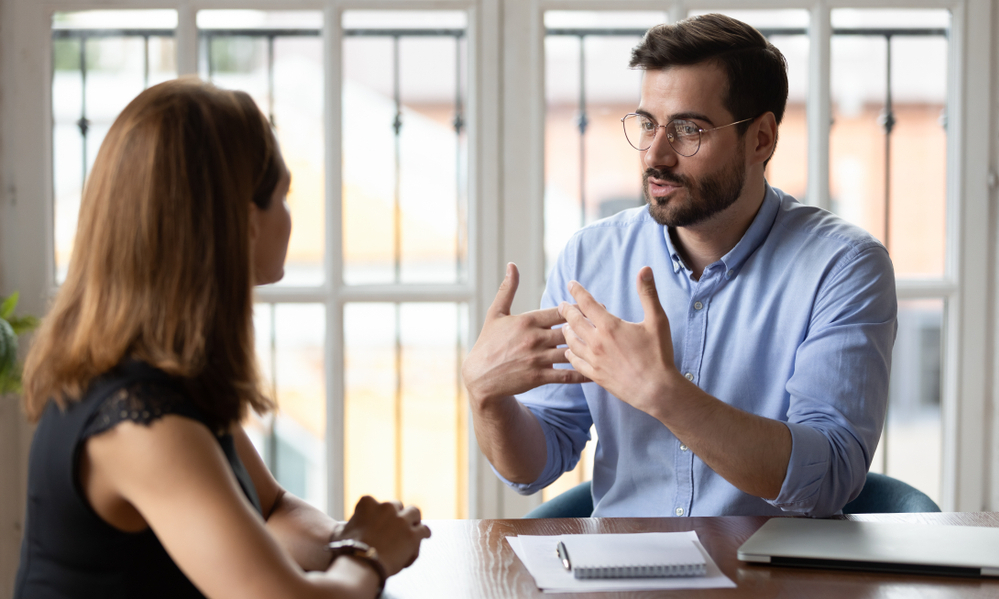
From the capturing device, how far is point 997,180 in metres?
2.41

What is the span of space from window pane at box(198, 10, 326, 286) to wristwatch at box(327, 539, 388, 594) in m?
1.52

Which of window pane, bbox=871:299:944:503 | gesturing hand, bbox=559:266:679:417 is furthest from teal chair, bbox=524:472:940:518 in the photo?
window pane, bbox=871:299:944:503

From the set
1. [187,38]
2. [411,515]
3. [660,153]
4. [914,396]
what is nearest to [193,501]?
[411,515]

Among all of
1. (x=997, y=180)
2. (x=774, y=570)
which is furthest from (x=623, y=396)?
(x=997, y=180)

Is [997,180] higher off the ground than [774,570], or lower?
higher

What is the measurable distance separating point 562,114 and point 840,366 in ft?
5.24

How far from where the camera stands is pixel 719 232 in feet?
5.54

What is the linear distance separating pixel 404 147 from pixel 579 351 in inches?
59.3

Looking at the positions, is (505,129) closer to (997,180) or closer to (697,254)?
(697,254)

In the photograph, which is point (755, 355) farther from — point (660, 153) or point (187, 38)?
point (187, 38)

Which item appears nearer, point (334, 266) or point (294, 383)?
point (334, 266)

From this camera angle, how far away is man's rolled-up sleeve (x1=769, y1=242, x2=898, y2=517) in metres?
1.31

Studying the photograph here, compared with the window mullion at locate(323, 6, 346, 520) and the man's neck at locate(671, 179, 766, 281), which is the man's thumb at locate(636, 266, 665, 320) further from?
the window mullion at locate(323, 6, 346, 520)

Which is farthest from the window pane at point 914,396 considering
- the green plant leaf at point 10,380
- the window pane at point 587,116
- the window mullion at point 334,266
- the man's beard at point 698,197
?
the green plant leaf at point 10,380
